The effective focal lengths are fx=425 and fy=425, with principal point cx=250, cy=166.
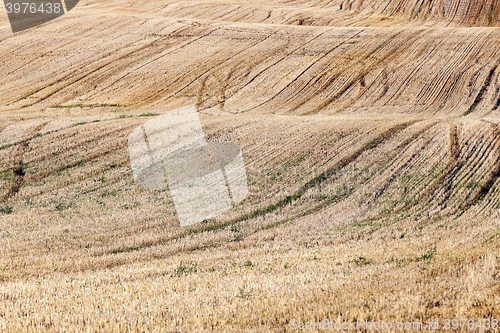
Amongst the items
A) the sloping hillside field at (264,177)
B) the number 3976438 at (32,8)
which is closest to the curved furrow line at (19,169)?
the sloping hillside field at (264,177)

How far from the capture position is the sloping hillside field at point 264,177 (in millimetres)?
7230

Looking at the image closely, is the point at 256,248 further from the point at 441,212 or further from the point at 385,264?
the point at 441,212

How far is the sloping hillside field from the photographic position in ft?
23.7

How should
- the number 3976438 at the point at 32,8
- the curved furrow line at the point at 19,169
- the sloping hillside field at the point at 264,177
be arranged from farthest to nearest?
1. the number 3976438 at the point at 32,8
2. the curved furrow line at the point at 19,169
3. the sloping hillside field at the point at 264,177

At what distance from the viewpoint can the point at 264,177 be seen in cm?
1911

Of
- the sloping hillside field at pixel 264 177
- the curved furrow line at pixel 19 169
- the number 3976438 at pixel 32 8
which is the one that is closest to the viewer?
the sloping hillside field at pixel 264 177

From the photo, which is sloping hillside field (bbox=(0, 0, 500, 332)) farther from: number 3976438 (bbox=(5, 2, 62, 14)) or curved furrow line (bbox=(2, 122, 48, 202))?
number 3976438 (bbox=(5, 2, 62, 14))

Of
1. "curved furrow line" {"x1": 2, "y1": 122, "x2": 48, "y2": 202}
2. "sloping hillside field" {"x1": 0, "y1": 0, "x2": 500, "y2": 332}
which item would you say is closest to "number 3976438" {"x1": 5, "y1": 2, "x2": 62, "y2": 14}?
"sloping hillside field" {"x1": 0, "y1": 0, "x2": 500, "y2": 332}

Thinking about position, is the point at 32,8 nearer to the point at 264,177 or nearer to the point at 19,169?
the point at 19,169

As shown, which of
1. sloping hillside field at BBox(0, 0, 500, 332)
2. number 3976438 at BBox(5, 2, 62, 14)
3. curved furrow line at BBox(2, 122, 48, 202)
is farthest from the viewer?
number 3976438 at BBox(5, 2, 62, 14)

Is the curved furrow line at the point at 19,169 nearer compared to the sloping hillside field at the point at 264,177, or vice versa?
the sloping hillside field at the point at 264,177

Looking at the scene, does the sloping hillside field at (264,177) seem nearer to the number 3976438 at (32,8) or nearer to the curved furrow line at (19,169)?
the curved furrow line at (19,169)

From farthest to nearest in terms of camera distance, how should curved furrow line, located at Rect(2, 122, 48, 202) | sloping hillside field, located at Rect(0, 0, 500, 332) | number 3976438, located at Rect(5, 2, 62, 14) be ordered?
number 3976438, located at Rect(5, 2, 62, 14) < curved furrow line, located at Rect(2, 122, 48, 202) < sloping hillside field, located at Rect(0, 0, 500, 332)

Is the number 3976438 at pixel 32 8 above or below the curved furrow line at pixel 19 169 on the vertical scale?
above
